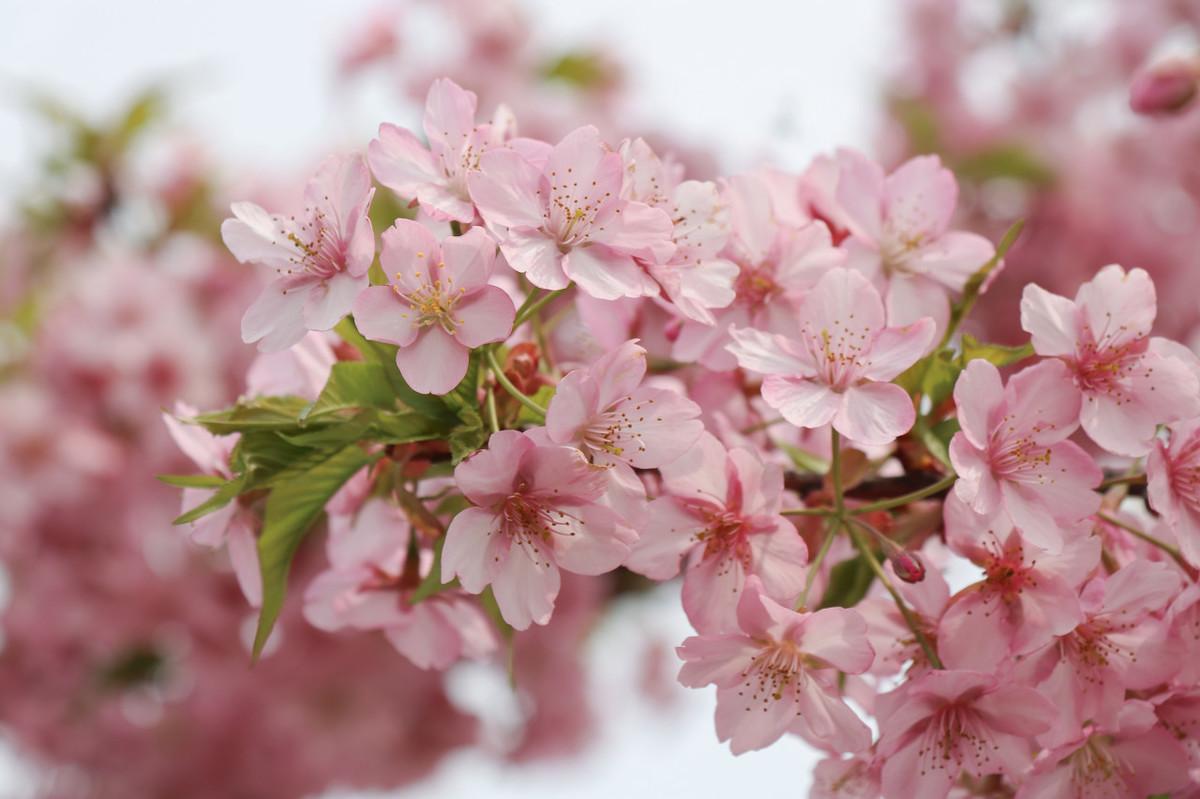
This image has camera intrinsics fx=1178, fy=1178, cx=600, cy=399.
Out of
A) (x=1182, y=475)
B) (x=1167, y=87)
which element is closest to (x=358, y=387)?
(x=1182, y=475)

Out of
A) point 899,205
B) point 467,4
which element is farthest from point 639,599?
point 899,205

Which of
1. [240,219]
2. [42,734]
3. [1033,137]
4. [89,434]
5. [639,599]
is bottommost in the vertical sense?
[42,734]

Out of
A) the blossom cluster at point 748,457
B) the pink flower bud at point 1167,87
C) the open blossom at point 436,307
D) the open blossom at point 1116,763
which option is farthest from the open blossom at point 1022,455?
the pink flower bud at point 1167,87

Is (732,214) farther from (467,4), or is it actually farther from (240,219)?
(467,4)

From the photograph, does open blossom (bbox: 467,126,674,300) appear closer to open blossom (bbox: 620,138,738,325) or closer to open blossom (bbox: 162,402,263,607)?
open blossom (bbox: 620,138,738,325)

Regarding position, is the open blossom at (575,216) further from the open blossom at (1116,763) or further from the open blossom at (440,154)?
the open blossom at (1116,763)

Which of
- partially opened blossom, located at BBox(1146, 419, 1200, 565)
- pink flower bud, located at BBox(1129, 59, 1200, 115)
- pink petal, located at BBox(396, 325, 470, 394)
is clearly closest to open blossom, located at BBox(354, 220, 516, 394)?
pink petal, located at BBox(396, 325, 470, 394)

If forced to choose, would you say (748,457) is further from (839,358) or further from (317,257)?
(317,257)
